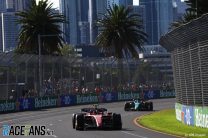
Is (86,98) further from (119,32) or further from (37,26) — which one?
(119,32)

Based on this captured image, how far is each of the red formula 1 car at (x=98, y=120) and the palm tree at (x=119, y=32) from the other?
1765 inches

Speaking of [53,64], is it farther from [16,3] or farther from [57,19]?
[16,3]

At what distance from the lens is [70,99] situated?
61.8 metres

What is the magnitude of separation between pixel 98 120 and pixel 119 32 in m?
45.8

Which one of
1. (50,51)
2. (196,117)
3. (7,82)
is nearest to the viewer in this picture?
(196,117)

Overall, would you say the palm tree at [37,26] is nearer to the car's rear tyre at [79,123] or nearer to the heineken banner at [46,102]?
the heineken banner at [46,102]

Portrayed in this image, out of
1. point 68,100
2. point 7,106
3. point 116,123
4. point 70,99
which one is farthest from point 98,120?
point 70,99

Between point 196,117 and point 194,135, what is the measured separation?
474 cm

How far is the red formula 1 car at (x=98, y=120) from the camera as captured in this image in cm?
2689

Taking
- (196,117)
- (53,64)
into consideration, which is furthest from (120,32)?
(196,117)

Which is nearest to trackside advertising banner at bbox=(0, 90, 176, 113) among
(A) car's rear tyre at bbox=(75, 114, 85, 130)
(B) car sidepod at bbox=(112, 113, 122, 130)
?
(A) car's rear tyre at bbox=(75, 114, 85, 130)

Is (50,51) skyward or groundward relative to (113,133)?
skyward

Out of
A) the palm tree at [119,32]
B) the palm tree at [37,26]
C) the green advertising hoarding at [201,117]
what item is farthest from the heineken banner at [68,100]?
the green advertising hoarding at [201,117]

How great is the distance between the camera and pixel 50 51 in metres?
71.2
